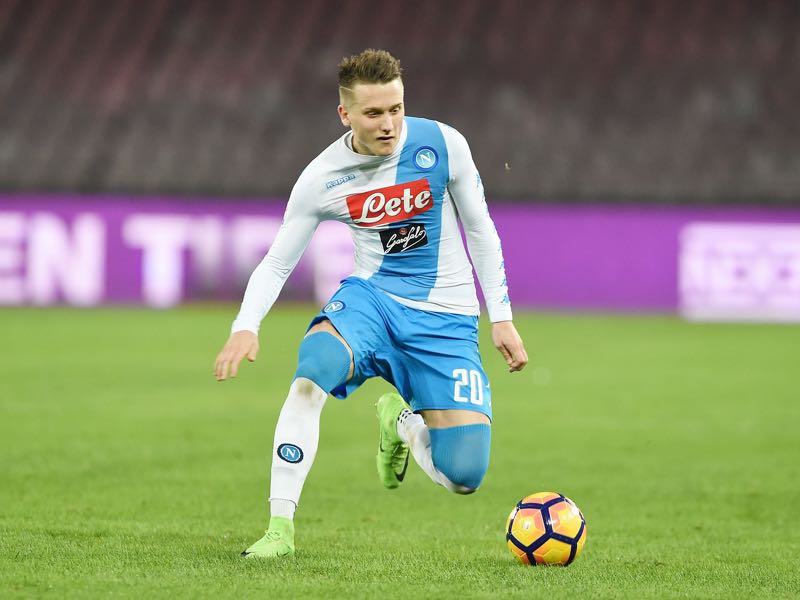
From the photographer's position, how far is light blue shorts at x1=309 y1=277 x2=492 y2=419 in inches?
243

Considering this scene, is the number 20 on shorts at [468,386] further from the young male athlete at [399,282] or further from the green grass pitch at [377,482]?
the green grass pitch at [377,482]

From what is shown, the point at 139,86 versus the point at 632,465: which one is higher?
the point at 139,86

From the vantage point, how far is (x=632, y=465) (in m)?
9.43

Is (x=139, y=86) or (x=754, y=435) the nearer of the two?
(x=754, y=435)

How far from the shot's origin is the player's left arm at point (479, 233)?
245 inches

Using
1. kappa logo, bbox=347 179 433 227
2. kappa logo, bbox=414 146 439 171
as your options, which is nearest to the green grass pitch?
kappa logo, bbox=347 179 433 227

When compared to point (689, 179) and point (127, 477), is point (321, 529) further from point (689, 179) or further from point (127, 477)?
point (689, 179)

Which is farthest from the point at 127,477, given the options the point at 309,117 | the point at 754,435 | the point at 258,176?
the point at 309,117

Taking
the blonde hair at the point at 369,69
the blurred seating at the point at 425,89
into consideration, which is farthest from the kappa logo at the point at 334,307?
the blurred seating at the point at 425,89

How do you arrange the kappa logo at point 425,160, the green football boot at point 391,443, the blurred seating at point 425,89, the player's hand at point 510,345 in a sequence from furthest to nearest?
the blurred seating at point 425,89
the green football boot at point 391,443
the kappa logo at point 425,160
the player's hand at point 510,345

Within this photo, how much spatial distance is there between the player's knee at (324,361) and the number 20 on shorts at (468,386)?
659 mm

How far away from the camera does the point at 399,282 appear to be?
636cm

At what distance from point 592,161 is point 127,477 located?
61.7 ft

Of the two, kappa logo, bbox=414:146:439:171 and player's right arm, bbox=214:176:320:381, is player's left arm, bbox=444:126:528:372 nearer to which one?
kappa logo, bbox=414:146:439:171
